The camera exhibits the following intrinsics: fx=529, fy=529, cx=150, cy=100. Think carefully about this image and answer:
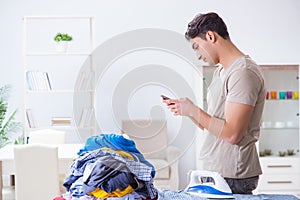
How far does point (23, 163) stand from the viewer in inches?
131

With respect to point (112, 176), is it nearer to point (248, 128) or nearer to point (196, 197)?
point (196, 197)

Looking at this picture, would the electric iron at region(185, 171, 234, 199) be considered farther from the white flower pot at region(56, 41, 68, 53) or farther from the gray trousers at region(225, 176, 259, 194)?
the white flower pot at region(56, 41, 68, 53)

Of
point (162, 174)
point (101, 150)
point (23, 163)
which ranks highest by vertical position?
point (101, 150)

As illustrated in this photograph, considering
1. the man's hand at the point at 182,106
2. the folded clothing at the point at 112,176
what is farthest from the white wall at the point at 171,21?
the folded clothing at the point at 112,176

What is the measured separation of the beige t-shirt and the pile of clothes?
1.22 ft

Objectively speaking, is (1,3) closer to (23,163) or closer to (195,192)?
(23,163)

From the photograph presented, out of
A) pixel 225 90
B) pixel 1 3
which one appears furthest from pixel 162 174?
pixel 225 90

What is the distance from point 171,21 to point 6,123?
1823mm

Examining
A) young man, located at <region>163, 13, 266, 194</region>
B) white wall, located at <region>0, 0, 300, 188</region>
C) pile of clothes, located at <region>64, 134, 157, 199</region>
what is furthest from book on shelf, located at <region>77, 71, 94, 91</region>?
pile of clothes, located at <region>64, 134, 157, 199</region>

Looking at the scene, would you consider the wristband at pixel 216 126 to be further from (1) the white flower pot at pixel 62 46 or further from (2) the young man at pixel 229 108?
(1) the white flower pot at pixel 62 46

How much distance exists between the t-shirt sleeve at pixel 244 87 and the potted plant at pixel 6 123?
321 cm

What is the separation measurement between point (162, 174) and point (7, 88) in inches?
65.9

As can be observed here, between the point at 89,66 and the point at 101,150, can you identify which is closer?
the point at 101,150

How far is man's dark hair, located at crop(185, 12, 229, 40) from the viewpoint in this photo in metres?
2.04
